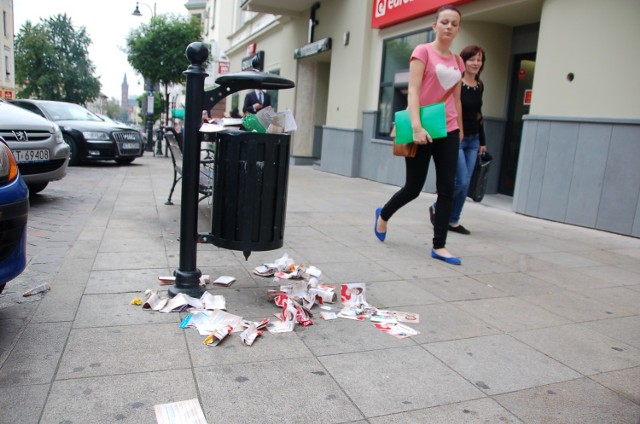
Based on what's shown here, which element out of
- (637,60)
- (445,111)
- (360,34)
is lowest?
(445,111)

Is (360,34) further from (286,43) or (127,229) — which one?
(127,229)

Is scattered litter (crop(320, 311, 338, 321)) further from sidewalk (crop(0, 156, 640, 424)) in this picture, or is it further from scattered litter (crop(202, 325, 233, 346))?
scattered litter (crop(202, 325, 233, 346))

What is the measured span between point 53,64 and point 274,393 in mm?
48522

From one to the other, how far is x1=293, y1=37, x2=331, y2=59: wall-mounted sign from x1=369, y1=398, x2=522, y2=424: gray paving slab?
12328mm

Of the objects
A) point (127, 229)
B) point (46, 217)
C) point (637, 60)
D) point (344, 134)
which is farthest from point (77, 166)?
point (637, 60)

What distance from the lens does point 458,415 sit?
2164 millimetres

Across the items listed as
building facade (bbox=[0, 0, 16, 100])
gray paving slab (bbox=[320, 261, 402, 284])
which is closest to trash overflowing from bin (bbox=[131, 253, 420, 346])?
gray paving slab (bbox=[320, 261, 402, 284])

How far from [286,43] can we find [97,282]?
14.4 metres

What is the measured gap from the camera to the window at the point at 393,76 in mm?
10641

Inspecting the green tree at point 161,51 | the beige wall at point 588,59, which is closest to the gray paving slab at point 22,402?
the beige wall at point 588,59

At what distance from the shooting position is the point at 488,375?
2.54 metres

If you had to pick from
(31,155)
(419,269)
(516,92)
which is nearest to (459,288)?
(419,269)

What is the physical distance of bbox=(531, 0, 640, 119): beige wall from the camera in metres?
6.31

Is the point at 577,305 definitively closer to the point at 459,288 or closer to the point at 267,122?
the point at 459,288
